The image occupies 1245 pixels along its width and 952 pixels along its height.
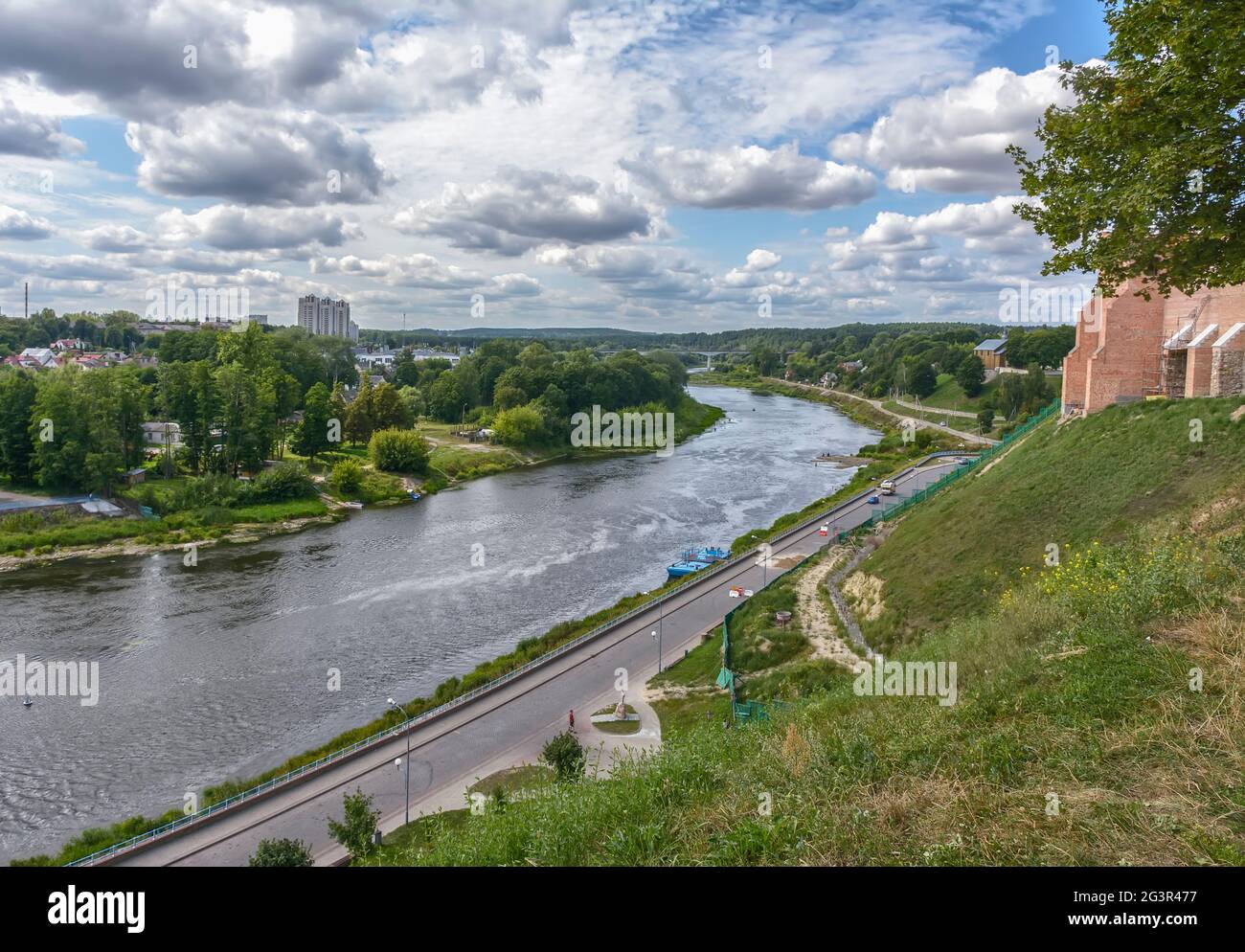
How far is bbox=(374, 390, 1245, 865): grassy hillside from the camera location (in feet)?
16.0

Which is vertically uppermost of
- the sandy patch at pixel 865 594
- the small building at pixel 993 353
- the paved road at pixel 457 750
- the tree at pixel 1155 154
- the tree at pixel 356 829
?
the small building at pixel 993 353

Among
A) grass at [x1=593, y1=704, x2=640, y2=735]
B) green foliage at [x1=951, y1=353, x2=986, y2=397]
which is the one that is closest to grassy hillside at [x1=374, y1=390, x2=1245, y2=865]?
grass at [x1=593, y1=704, x2=640, y2=735]

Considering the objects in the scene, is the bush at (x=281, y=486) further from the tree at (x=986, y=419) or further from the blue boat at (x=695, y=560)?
the tree at (x=986, y=419)

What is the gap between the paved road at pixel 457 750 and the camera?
1496 cm

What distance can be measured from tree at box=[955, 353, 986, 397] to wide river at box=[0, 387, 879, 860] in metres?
40.3

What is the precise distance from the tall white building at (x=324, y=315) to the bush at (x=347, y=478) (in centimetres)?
12337

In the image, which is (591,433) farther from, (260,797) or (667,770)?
(667,770)

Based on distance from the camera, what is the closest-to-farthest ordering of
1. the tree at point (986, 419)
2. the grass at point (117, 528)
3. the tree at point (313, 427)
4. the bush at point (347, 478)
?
the grass at point (117, 528), the bush at point (347, 478), the tree at point (313, 427), the tree at point (986, 419)

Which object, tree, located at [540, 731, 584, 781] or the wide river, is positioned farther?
the wide river

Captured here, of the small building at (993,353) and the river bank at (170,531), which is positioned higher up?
the small building at (993,353)

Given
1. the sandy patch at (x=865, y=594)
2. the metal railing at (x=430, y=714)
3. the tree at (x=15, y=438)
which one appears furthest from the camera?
the tree at (x=15, y=438)

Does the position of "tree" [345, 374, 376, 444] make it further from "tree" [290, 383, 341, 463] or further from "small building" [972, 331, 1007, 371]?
"small building" [972, 331, 1007, 371]

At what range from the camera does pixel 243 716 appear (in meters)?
21.0

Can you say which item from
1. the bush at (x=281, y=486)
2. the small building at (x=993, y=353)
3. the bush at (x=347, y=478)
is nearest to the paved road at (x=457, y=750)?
the bush at (x=347, y=478)
